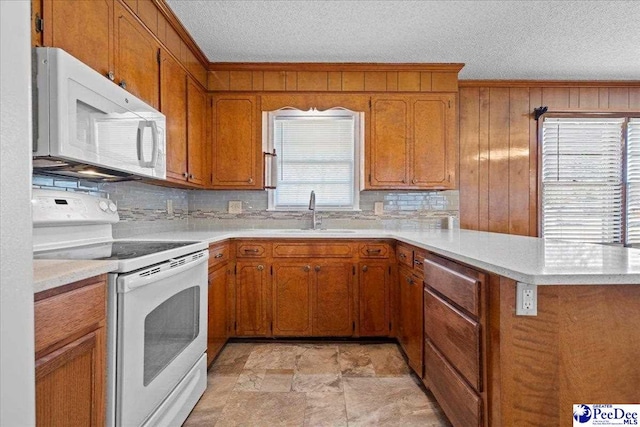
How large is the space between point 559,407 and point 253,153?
2728mm

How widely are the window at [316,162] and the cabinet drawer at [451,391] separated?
1763 mm

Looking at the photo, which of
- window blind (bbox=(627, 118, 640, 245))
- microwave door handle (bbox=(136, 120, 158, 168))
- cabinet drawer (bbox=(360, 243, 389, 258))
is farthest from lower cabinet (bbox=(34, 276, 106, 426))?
window blind (bbox=(627, 118, 640, 245))

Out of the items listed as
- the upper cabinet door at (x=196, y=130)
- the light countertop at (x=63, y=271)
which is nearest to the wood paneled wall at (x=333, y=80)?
the upper cabinet door at (x=196, y=130)

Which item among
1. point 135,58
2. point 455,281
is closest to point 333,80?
point 135,58

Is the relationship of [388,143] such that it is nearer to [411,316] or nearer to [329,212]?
[329,212]

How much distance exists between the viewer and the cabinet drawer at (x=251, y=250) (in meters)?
2.76

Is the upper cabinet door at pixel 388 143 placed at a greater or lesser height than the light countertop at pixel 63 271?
greater

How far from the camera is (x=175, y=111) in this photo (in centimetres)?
248

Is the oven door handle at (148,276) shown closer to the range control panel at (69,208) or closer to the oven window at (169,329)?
the oven window at (169,329)

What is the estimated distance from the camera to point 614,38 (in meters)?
2.69

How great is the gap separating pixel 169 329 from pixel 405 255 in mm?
1557

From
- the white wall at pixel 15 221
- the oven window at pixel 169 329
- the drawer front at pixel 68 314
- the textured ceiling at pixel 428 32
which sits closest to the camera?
the white wall at pixel 15 221

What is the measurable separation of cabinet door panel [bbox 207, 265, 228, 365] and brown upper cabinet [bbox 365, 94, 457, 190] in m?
1.50

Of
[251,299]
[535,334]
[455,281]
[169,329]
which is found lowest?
[251,299]
